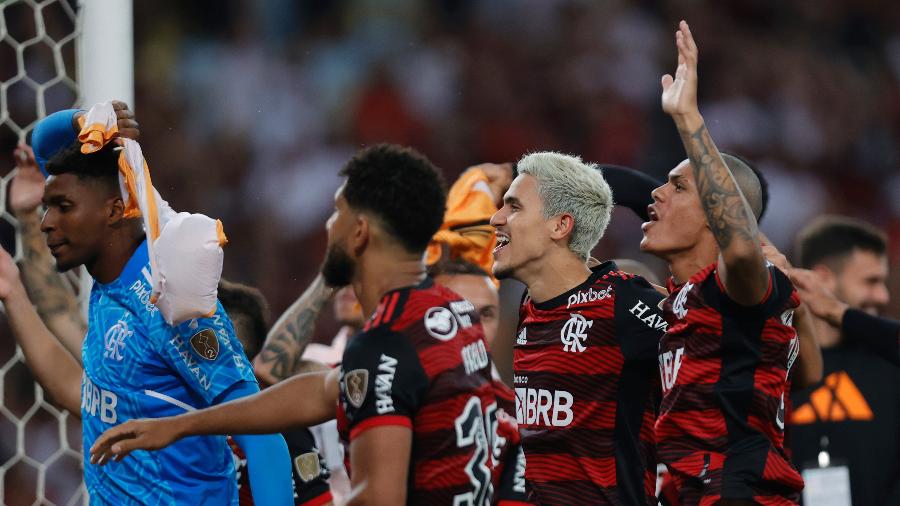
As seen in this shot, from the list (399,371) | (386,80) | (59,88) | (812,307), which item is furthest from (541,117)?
(399,371)

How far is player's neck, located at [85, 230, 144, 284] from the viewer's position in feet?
10.5

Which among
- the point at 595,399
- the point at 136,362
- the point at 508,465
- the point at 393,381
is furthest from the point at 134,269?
the point at 508,465

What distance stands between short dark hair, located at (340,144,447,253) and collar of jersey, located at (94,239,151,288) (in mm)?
633

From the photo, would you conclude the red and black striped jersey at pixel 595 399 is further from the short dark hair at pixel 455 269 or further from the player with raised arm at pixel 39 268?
the player with raised arm at pixel 39 268

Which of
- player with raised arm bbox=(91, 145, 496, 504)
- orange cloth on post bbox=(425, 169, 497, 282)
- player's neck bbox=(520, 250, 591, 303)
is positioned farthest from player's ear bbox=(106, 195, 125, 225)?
orange cloth on post bbox=(425, 169, 497, 282)

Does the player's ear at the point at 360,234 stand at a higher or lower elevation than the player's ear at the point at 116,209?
lower

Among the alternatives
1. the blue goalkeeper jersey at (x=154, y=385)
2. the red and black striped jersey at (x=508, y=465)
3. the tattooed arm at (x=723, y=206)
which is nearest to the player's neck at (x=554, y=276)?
the red and black striped jersey at (x=508, y=465)

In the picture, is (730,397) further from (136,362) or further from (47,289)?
(47,289)

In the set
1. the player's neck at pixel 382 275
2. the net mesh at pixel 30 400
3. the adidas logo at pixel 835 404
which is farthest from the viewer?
the net mesh at pixel 30 400

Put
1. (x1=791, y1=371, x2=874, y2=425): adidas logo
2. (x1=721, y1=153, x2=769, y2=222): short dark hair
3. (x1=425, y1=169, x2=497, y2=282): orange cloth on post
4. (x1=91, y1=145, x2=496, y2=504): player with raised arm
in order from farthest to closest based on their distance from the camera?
1. (x1=791, y1=371, x2=874, y2=425): adidas logo
2. (x1=425, y1=169, x2=497, y2=282): orange cloth on post
3. (x1=721, y1=153, x2=769, y2=222): short dark hair
4. (x1=91, y1=145, x2=496, y2=504): player with raised arm

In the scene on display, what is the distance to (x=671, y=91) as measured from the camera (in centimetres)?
321

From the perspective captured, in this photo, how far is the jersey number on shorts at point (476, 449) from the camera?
262cm

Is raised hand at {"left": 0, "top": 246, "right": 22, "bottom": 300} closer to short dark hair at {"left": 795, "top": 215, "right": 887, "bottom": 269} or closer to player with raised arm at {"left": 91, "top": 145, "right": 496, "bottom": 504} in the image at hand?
player with raised arm at {"left": 91, "top": 145, "right": 496, "bottom": 504}

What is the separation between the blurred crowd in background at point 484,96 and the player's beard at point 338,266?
498 centimetres
